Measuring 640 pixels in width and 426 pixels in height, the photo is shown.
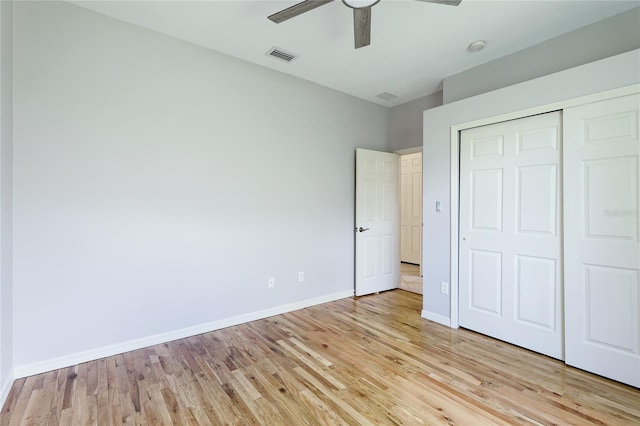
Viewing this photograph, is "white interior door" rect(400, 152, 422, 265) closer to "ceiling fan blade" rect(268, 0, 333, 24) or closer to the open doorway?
the open doorway

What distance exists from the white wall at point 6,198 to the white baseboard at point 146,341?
16 cm

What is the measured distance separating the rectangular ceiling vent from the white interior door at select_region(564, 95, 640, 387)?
2.53m

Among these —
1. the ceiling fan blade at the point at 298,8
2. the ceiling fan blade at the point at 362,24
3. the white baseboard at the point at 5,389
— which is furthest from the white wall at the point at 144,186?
the ceiling fan blade at the point at 362,24

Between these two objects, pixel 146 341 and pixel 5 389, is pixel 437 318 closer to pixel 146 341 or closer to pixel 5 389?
pixel 146 341

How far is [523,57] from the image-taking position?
282cm

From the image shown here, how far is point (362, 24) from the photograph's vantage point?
79.2 inches

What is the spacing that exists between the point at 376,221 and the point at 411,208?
2.50 m

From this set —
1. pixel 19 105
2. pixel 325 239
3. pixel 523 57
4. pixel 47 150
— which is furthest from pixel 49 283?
pixel 523 57

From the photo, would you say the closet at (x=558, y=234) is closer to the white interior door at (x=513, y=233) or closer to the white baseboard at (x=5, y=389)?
the white interior door at (x=513, y=233)

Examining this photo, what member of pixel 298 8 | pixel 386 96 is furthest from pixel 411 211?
pixel 298 8

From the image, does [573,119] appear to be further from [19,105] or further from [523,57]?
[19,105]

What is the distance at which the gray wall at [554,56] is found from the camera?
2.29 meters

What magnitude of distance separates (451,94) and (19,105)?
3946 mm

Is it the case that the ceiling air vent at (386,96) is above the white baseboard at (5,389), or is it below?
above
